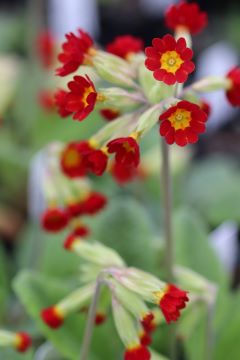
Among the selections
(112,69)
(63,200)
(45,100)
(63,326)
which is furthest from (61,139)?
(112,69)

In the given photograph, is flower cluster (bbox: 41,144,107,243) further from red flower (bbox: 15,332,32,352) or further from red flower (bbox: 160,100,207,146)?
red flower (bbox: 160,100,207,146)

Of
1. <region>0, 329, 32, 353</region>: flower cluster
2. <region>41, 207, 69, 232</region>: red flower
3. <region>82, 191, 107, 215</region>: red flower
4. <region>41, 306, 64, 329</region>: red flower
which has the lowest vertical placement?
<region>0, 329, 32, 353</region>: flower cluster

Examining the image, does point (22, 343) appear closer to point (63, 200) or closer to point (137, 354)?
point (137, 354)

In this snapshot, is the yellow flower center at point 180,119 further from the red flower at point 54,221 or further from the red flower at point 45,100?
the red flower at point 45,100

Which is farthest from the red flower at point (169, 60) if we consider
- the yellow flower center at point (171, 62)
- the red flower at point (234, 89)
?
the red flower at point (234, 89)

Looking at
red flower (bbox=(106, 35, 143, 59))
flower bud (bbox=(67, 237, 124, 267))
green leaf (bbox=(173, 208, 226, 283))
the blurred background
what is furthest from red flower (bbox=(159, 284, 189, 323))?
the blurred background

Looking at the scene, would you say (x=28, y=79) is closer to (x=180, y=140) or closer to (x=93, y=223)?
(x=93, y=223)
